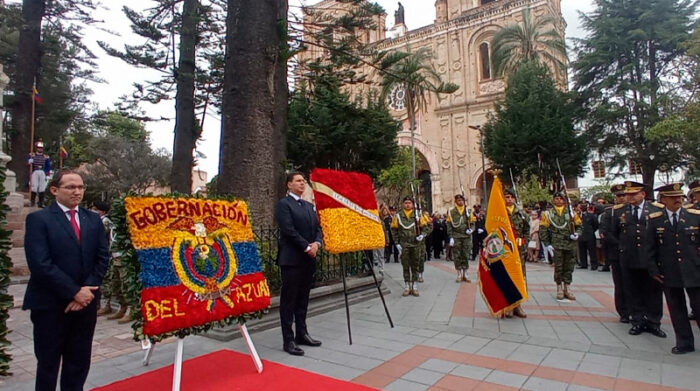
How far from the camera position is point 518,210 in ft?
24.5

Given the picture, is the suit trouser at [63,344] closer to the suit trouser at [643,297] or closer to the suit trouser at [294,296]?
the suit trouser at [294,296]

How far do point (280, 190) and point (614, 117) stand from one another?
1951 centimetres

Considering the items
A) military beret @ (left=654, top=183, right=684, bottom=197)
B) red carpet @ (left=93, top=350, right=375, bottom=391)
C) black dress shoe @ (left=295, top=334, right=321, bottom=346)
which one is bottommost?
red carpet @ (left=93, top=350, right=375, bottom=391)

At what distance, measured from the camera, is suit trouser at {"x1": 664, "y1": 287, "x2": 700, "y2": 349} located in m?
4.48

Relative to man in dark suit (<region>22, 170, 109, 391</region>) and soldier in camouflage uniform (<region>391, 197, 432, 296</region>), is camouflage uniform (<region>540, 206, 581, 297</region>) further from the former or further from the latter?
man in dark suit (<region>22, 170, 109, 391</region>)

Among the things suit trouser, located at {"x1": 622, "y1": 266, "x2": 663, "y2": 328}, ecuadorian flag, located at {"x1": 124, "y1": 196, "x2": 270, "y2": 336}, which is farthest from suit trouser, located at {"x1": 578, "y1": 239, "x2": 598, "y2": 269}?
ecuadorian flag, located at {"x1": 124, "y1": 196, "x2": 270, "y2": 336}

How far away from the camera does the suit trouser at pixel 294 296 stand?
4660mm

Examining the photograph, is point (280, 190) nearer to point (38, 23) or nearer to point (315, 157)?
point (315, 157)

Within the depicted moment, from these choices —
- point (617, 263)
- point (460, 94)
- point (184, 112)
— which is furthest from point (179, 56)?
point (460, 94)

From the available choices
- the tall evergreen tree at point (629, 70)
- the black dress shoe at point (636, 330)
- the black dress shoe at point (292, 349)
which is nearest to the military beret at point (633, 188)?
the black dress shoe at point (636, 330)

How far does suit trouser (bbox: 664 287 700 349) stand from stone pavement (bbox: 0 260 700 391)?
162 millimetres

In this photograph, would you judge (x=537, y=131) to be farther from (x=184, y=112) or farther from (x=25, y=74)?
(x=25, y=74)

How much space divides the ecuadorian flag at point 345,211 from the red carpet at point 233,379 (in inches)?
61.3

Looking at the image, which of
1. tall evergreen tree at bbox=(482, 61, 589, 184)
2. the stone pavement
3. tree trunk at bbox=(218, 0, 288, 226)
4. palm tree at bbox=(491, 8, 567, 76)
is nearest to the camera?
the stone pavement
